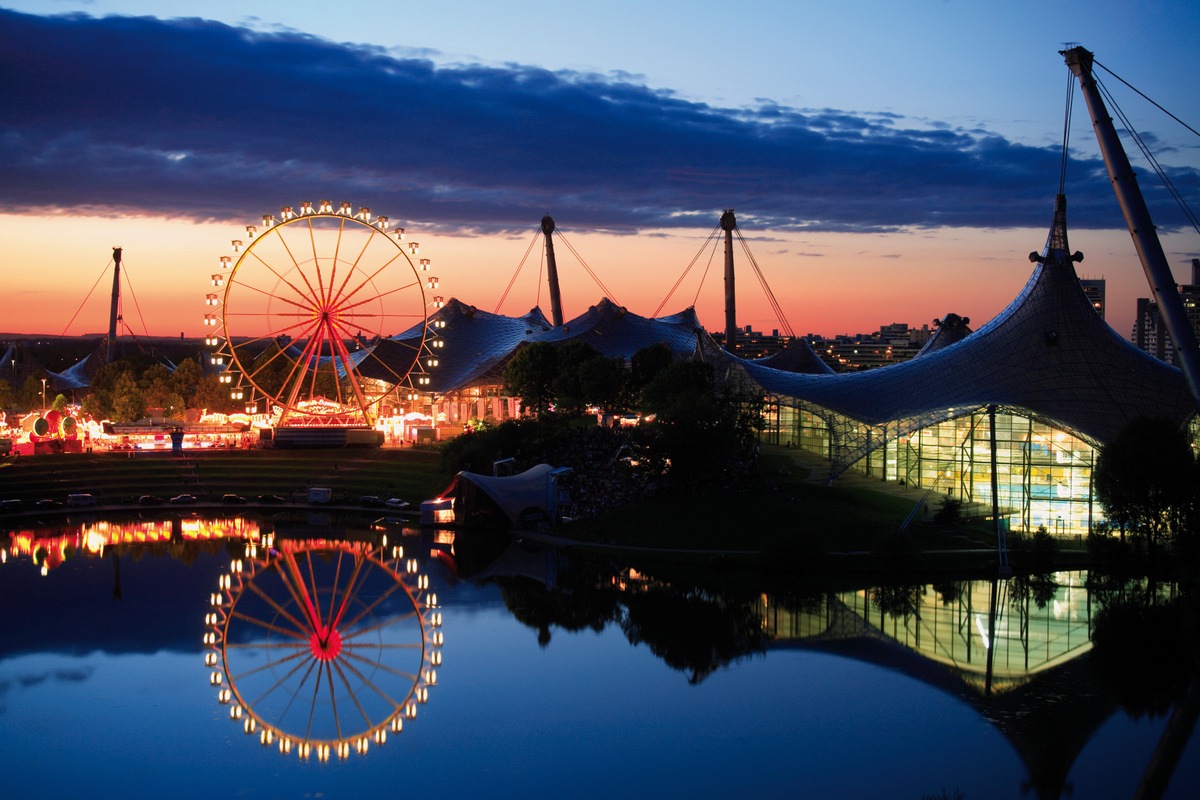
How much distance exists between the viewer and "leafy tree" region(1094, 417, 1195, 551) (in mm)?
42750

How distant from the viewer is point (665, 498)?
170ft

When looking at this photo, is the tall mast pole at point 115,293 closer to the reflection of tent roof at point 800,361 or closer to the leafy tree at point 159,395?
the leafy tree at point 159,395

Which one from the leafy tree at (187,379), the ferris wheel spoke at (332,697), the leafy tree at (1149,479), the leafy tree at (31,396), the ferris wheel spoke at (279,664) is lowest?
the ferris wheel spoke at (332,697)

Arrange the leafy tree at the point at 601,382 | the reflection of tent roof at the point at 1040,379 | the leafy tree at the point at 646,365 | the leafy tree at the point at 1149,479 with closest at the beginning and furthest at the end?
the leafy tree at the point at 1149,479
the reflection of tent roof at the point at 1040,379
the leafy tree at the point at 601,382
the leafy tree at the point at 646,365

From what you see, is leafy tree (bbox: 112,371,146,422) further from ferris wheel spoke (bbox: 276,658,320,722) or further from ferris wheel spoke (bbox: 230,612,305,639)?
ferris wheel spoke (bbox: 276,658,320,722)

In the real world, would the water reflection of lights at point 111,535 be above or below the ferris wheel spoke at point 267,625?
above

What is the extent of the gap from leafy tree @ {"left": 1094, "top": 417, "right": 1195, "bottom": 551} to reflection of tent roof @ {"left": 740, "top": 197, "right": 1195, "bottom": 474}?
3.61 m

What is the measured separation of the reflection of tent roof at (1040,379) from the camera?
49375mm

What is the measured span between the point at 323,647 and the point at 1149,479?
28.4 m

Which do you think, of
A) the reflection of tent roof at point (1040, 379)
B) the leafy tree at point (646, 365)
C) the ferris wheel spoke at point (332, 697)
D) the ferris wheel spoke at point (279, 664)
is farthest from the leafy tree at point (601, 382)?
the ferris wheel spoke at point (332, 697)

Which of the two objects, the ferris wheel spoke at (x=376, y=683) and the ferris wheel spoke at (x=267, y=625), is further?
the ferris wheel spoke at (x=267, y=625)

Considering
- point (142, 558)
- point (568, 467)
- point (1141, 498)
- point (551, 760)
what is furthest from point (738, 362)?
point (551, 760)

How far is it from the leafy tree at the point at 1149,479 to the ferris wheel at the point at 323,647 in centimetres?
2402

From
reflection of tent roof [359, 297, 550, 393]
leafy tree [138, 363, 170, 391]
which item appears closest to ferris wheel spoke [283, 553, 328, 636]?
reflection of tent roof [359, 297, 550, 393]
